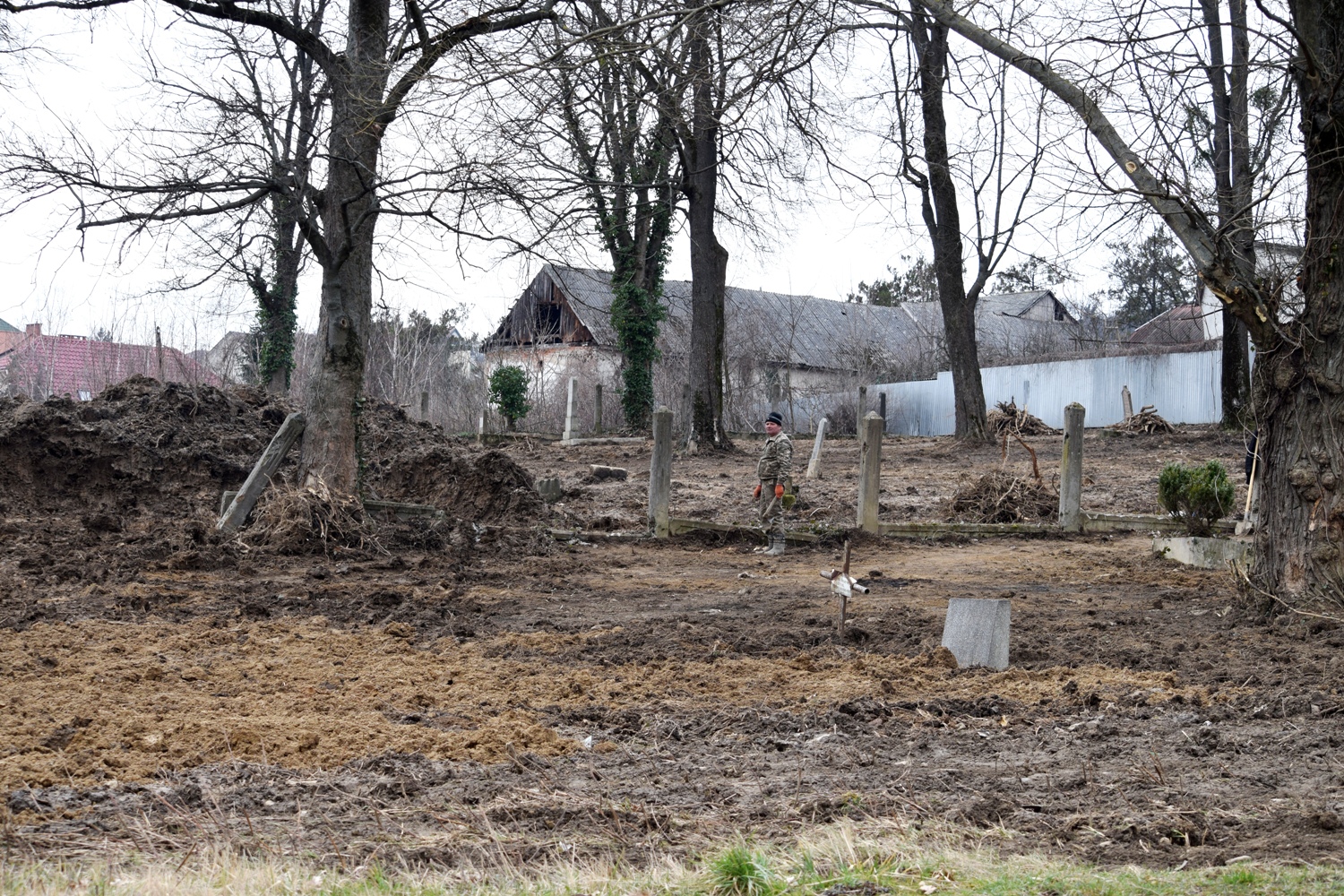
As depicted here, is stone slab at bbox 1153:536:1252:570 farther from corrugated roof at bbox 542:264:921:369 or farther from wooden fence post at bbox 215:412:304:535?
corrugated roof at bbox 542:264:921:369

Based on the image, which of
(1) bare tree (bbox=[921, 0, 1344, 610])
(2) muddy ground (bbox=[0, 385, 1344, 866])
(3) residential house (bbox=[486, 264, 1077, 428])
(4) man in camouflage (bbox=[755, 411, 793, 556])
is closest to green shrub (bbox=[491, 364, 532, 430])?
(3) residential house (bbox=[486, 264, 1077, 428])

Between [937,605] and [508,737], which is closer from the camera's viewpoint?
[508,737]

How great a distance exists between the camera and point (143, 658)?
6.66 metres

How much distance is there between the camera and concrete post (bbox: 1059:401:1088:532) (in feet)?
45.1

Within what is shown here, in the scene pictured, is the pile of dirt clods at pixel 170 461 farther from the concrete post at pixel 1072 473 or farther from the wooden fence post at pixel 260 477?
the concrete post at pixel 1072 473

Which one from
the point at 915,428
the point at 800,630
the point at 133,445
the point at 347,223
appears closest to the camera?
the point at 800,630

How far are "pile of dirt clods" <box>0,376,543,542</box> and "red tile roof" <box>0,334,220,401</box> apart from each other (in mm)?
13453

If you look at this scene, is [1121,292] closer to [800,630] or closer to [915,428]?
[915,428]

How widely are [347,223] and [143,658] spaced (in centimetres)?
655

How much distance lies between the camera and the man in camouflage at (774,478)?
42.5 ft

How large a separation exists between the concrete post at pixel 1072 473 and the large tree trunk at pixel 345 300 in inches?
318

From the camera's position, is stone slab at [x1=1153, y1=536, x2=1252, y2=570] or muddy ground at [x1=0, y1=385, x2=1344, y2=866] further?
stone slab at [x1=1153, y1=536, x2=1252, y2=570]

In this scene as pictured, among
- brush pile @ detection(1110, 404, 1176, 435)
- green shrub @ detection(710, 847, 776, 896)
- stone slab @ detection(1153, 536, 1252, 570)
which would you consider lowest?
green shrub @ detection(710, 847, 776, 896)

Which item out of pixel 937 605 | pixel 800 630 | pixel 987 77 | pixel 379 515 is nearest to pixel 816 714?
pixel 800 630
